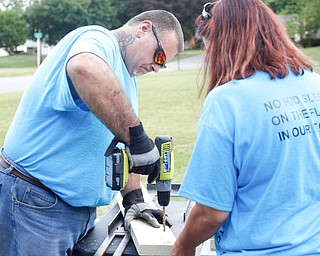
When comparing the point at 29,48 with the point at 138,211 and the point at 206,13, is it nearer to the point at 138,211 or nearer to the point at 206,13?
the point at 138,211

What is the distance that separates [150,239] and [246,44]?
1.05 meters

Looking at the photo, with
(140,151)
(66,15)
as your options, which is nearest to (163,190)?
(140,151)

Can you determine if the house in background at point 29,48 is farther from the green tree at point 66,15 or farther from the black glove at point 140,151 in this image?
the black glove at point 140,151

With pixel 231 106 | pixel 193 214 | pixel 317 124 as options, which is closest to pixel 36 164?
pixel 193 214

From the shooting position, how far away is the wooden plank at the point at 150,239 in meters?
2.32

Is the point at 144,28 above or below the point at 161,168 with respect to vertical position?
above

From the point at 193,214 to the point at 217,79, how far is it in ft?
1.58

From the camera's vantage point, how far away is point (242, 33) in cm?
178

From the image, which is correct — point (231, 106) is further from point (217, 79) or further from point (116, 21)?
point (116, 21)

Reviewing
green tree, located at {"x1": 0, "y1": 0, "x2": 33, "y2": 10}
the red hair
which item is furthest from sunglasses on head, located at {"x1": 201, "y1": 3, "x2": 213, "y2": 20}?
green tree, located at {"x1": 0, "y1": 0, "x2": 33, "y2": 10}

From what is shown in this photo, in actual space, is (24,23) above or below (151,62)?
below

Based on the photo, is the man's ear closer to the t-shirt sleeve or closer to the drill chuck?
the t-shirt sleeve

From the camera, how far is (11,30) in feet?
170

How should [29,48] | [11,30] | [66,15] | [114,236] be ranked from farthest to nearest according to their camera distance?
→ [29,48]
[11,30]
[66,15]
[114,236]
